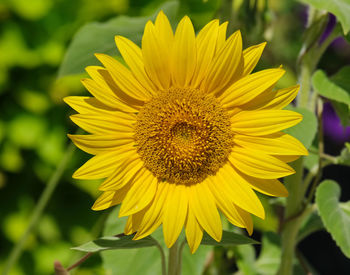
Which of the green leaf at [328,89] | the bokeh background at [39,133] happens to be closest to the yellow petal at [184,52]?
the green leaf at [328,89]

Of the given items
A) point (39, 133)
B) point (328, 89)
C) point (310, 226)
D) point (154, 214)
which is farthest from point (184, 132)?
point (39, 133)

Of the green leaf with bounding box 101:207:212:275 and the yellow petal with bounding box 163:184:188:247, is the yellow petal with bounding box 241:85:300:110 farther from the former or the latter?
the green leaf with bounding box 101:207:212:275

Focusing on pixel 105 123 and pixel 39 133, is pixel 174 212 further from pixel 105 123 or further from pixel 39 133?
pixel 39 133

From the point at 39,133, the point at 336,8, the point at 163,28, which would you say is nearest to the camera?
the point at 163,28

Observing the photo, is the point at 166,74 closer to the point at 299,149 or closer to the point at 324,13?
the point at 299,149

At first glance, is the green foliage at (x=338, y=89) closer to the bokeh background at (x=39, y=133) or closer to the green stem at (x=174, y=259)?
the green stem at (x=174, y=259)

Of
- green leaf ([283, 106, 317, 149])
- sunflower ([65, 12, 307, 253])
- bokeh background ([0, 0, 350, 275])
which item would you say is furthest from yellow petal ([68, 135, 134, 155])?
bokeh background ([0, 0, 350, 275])
